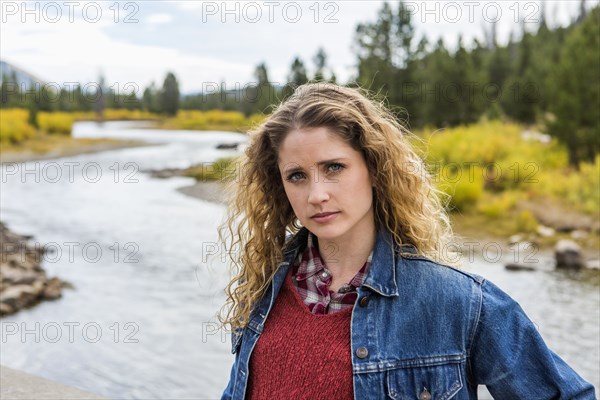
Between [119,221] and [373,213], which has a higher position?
[373,213]

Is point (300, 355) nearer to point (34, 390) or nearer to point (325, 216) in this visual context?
point (325, 216)

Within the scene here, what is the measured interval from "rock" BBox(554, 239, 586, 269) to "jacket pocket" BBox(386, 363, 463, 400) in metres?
8.91

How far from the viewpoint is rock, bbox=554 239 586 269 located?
31.9ft

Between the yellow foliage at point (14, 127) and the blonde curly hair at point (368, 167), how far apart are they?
24.2 meters

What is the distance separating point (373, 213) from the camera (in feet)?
5.48

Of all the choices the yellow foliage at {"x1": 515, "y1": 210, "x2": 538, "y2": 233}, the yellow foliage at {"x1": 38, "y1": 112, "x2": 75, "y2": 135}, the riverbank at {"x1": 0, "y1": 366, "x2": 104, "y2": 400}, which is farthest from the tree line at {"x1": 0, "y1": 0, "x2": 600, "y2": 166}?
the riverbank at {"x1": 0, "y1": 366, "x2": 104, "y2": 400}

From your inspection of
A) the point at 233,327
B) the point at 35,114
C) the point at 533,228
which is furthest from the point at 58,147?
the point at 233,327

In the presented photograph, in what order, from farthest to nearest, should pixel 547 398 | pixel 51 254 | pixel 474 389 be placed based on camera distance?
pixel 51 254 → pixel 474 389 → pixel 547 398

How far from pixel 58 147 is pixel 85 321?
24767mm

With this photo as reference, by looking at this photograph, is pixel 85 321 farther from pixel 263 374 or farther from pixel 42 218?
pixel 42 218

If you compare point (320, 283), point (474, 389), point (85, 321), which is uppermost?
point (320, 283)

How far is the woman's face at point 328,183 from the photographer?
156 cm

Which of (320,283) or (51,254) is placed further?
(51,254)

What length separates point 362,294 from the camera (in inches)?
60.1
